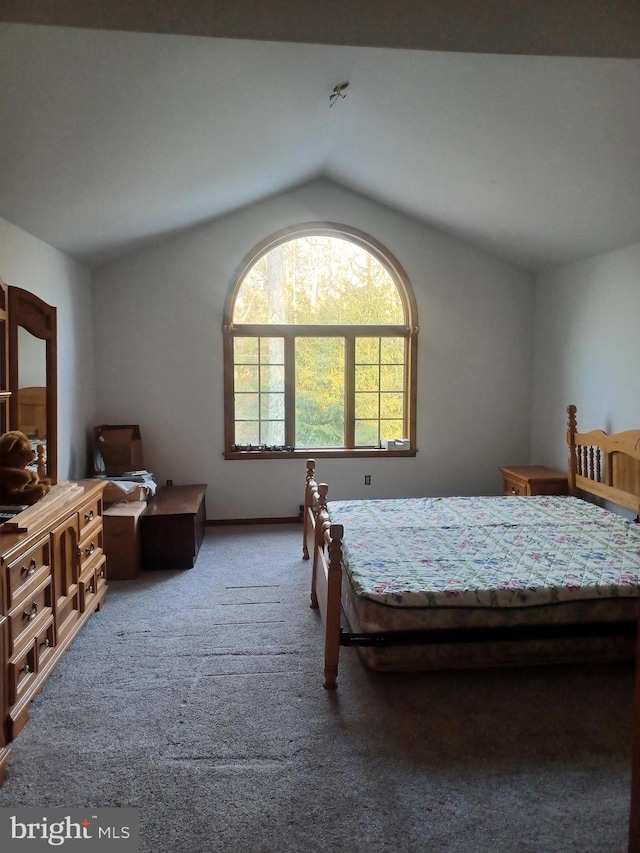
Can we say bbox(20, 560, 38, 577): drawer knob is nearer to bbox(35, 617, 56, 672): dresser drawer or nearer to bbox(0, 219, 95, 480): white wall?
bbox(35, 617, 56, 672): dresser drawer

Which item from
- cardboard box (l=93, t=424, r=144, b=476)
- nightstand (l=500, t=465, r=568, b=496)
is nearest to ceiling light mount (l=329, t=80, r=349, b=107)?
cardboard box (l=93, t=424, r=144, b=476)

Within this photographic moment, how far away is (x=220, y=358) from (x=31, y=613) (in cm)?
317

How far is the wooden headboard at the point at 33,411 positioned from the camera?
312 cm

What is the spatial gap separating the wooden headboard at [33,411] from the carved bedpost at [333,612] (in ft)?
5.84

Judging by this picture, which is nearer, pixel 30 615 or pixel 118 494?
pixel 30 615

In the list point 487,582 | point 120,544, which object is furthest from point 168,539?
point 487,582

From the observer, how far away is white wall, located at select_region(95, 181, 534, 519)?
5266mm

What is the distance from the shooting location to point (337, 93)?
352 cm

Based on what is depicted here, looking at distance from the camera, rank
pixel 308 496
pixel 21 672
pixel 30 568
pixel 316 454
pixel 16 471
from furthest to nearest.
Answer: pixel 316 454 → pixel 308 496 → pixel 16 471 → pixel 30 568 → pixel 21 672

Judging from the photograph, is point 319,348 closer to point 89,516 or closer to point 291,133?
point 291,133

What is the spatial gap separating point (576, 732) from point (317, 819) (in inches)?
45.4

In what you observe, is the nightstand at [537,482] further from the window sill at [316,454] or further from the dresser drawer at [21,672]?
the dresser drawer at [21,672]

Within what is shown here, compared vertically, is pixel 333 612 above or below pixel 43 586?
below

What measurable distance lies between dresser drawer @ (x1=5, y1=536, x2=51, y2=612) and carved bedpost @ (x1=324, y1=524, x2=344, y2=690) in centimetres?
132
